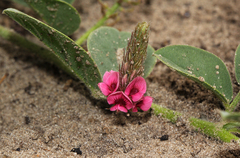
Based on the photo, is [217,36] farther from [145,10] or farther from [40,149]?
[40,149]

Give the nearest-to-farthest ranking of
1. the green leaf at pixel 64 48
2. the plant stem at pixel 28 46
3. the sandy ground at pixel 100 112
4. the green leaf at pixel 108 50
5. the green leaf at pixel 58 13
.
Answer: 1. the green leaf at pixel 64 48
2. the sandy ground at pixel 100 112
3. the green leaf at pixel 108 50
4. the green leaf at pixel 58 13
5. the plant stem at pixel 28 46

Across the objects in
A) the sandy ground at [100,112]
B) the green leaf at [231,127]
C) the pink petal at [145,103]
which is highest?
the pink petal at [145,103]

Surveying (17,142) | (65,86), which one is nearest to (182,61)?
(65,86)

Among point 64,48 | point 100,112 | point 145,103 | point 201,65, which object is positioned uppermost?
point 64,48

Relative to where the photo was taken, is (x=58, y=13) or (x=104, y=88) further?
(x=58, y=13)

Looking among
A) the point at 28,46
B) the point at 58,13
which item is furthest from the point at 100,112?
the point at 28,46

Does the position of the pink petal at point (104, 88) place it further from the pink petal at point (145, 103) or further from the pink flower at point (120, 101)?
the pink petal at point (145, 103)

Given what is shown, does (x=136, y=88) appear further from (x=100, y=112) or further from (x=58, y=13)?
(x=58, y=13)

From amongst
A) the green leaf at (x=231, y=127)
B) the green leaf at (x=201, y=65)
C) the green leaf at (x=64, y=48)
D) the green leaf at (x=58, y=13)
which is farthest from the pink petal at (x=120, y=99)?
the green leaf at (x=58, y=13)
